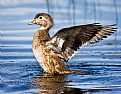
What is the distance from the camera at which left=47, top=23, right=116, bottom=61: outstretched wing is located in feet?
40.7

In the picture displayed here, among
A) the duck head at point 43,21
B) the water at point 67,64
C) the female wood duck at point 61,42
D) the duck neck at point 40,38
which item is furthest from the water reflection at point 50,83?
the duck head at point 43,21

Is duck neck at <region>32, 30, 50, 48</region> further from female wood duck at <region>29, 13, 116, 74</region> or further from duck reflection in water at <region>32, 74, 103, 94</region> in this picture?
duck reflection in water at <region>32, 74, 103, 94</region>

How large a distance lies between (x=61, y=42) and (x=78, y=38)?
0.38 m

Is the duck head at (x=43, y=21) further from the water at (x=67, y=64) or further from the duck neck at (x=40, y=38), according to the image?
the water at (x=67, y=64)

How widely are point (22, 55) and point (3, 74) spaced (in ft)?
7.57

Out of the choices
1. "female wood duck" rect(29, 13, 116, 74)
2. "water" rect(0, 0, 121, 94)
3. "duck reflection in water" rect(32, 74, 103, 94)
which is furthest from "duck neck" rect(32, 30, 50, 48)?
"duck reflection in water" rect(32, 74, 103, 94)

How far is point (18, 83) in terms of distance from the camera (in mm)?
11023

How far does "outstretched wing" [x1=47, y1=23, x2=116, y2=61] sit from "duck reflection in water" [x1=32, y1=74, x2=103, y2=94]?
0.53m

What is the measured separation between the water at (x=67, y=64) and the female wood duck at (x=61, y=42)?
0.31 m

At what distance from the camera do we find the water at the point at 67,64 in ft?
35.1

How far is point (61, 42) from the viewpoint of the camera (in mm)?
12398

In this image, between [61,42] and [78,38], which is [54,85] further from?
[78,38]

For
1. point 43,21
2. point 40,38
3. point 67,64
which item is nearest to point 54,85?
point 40,38

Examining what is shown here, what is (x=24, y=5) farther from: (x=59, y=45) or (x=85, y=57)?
(x=59, y=45)
